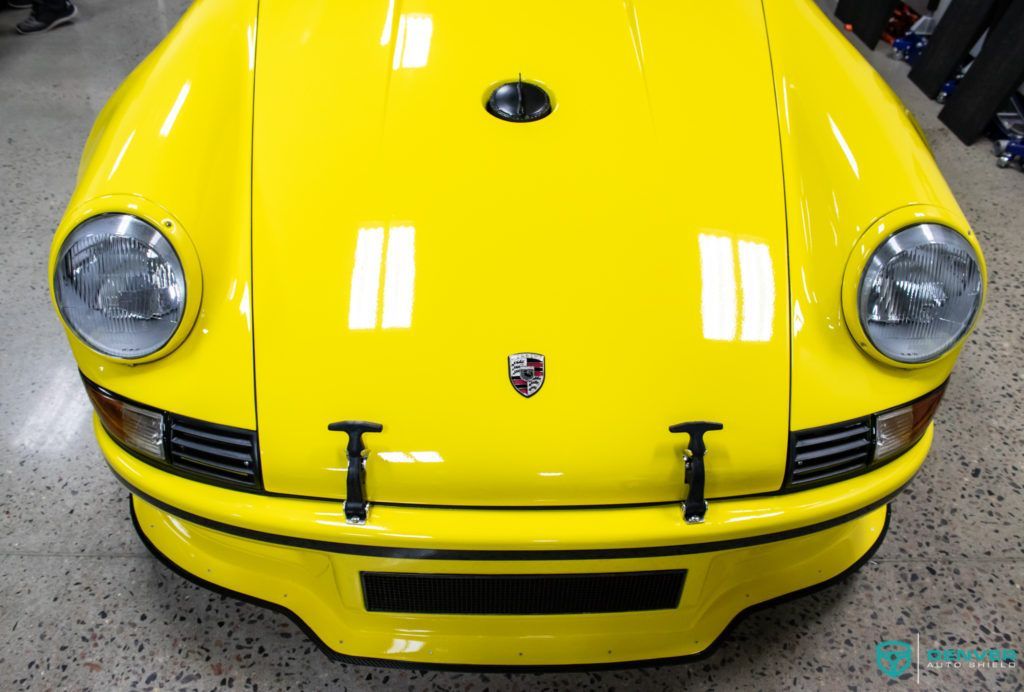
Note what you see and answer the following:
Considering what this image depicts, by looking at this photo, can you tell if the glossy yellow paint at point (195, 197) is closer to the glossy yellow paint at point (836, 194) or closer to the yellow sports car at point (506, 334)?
the yellow sports car at point (506, 334)

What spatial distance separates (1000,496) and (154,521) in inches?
70.4

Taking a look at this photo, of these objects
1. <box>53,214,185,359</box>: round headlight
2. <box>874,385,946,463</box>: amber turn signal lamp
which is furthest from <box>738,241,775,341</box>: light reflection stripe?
<box>53,214,185,359</box>: round headlight

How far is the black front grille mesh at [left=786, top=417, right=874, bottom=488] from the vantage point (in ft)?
3.58

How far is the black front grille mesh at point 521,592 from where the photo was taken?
115cm

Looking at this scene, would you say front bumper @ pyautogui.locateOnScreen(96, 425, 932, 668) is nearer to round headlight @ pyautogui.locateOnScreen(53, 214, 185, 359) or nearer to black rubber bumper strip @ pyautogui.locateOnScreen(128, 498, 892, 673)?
black rubber bumper strip @ pyautogui.locateOnScreen(128, 498, 892, 673)

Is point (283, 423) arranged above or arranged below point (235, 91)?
below

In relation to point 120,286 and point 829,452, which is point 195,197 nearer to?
point 120,286

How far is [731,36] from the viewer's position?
57.4 inches

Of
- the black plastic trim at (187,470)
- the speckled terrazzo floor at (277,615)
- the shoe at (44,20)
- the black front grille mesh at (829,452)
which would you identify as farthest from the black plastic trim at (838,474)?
the shoe at (44,20)

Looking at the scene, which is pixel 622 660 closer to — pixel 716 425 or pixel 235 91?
pixel 716 425

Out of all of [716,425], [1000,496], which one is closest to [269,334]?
[716,425]

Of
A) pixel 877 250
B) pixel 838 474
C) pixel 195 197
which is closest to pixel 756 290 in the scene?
pixel 877 250

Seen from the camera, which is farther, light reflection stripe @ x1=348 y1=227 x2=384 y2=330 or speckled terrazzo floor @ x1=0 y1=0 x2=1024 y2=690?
speckled terrazzo floor @ x1=0 y1=0 x2=1024 y2=690

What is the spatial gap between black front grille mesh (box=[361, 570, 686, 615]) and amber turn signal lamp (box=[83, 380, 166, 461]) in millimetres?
353
